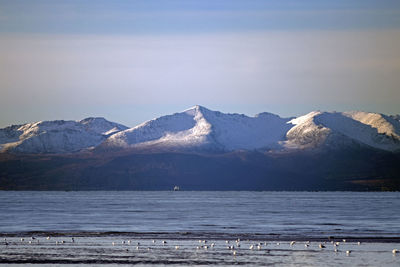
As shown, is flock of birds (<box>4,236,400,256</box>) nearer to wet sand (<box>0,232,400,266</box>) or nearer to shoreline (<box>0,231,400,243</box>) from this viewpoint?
wet sand (<box>0,232,400,266</box>)

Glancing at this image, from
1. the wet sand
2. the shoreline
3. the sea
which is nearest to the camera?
the wet sand

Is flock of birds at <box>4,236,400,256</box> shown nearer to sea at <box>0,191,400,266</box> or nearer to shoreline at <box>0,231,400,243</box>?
sea at <box>0,191,400,266</box>

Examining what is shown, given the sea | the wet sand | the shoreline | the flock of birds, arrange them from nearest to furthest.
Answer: the wet sand → the sea → the flock of birds → the shoreline

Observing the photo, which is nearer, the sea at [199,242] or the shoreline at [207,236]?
the sea at [199,242]

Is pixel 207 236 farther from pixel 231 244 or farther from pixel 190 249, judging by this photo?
pixel 190 249

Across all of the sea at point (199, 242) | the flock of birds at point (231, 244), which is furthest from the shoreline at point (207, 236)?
the flock of birds at point (231, 244)

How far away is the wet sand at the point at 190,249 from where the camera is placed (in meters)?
61.8

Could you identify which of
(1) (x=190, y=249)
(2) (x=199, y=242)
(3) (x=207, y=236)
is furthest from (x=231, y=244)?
(3) (x=207, y=236)

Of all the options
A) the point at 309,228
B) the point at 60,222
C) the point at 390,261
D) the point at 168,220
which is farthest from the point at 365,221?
the point at 390,261

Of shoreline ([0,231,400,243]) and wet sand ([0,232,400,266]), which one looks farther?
shoreline ([0,231,400,243])

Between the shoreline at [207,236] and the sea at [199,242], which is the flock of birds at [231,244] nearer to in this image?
the sea at [199,242]

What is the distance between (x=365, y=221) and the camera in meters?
112

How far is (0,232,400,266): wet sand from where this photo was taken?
61781mm

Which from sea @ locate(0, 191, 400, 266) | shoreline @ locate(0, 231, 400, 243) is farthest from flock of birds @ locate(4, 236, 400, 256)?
shoreline @ locate(0, 231, 400, 243)
